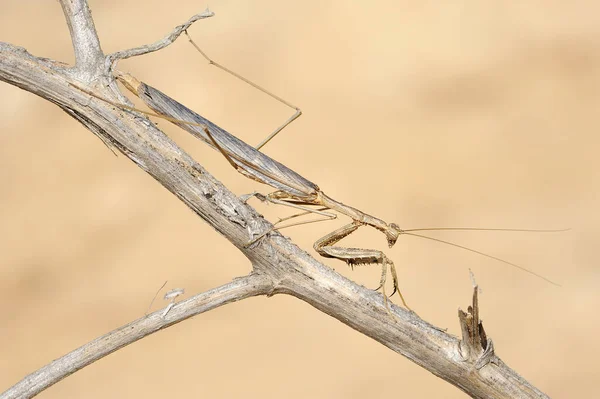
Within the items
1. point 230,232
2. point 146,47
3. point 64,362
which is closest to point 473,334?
point 230,232

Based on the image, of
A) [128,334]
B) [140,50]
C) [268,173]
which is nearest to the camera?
[128,334]

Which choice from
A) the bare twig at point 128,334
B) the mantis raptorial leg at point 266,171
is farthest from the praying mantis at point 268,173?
the bare twig at point 128,334

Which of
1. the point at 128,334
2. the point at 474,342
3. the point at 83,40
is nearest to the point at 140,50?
the point at 83,40

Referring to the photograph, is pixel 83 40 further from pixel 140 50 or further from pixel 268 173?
pixel 268 173

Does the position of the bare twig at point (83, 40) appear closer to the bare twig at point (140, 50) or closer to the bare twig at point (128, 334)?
the bare twig at point (140, 50)

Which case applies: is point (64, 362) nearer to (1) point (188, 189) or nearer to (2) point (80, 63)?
(1) point (188, 189)

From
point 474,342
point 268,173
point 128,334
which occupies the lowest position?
point 128,334
